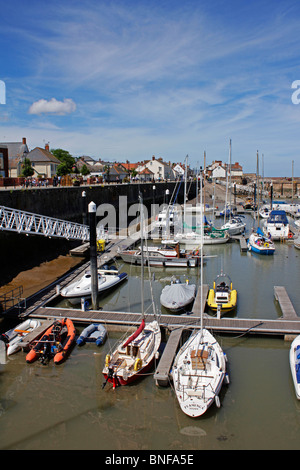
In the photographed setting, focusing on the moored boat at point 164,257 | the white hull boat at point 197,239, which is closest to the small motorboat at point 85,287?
the moored boat at point 164,257

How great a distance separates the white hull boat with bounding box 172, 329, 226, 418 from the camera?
1232 centimetres

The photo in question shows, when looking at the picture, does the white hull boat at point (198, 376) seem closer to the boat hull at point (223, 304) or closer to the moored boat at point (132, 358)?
the moored boat at point (132, 358)

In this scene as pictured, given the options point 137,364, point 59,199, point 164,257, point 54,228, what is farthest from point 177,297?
point 59,199

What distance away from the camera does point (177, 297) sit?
21.1 meters

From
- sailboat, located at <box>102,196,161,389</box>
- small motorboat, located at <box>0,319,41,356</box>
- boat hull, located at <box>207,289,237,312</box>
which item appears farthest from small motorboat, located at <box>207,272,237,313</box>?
small motorboat, located at <box>0,319,41,356</box>

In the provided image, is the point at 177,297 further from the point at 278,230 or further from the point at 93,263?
the point at 278,230

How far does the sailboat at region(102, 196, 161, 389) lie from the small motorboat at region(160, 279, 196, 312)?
13.0ft

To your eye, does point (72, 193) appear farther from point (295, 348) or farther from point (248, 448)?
point (248, 448)

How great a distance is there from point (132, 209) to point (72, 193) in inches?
951

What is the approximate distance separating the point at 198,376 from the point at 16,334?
9089mm

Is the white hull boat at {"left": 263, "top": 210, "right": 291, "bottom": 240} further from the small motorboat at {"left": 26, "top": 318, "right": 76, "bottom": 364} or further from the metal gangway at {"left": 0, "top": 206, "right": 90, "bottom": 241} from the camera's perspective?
the small motorboat at {"left": 26, "top": 318, "right": 76, "bottom": 364}

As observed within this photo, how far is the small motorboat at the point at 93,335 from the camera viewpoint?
1733 cm
